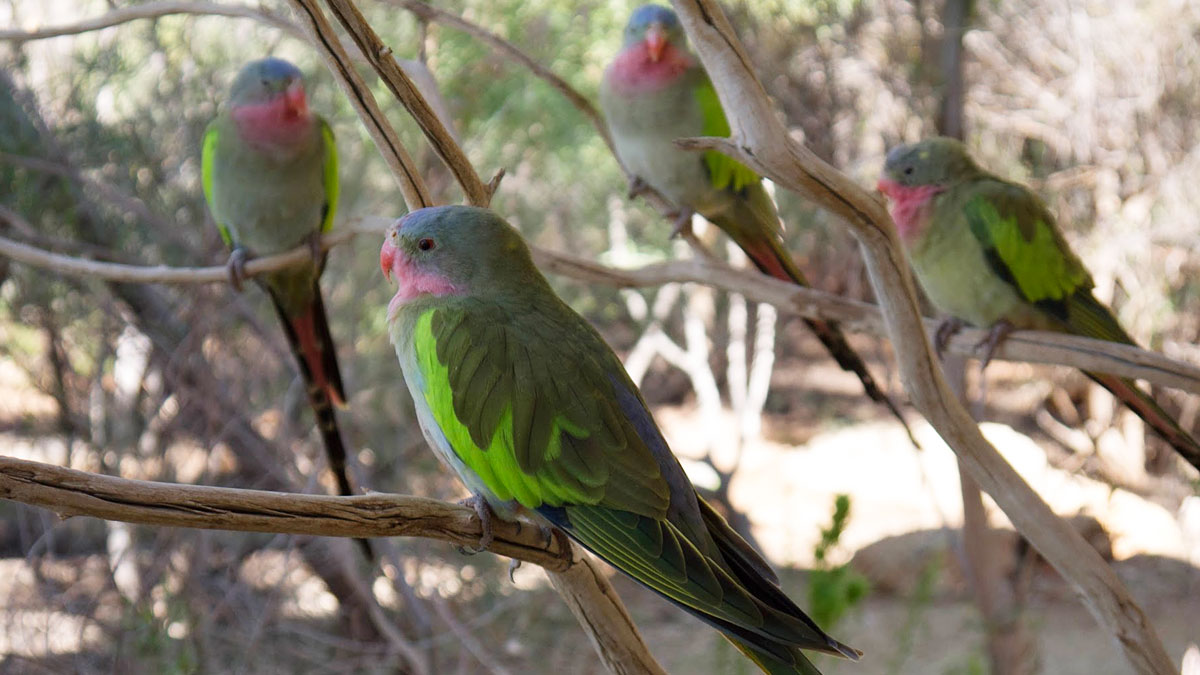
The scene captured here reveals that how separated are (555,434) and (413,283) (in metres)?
0.33

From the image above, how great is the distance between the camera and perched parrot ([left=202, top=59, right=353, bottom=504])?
7.76 ft

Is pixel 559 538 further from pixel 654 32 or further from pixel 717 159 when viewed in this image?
pixel 654 32

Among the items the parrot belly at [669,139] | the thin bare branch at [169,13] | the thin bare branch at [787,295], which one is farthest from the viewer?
the parrot belly at [669,139]

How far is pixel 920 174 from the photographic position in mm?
2348

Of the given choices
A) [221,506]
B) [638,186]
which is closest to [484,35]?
[638,186]

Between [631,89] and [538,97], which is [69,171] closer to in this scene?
[631,89]

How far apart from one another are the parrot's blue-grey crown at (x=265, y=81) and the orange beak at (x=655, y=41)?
0.81 metres

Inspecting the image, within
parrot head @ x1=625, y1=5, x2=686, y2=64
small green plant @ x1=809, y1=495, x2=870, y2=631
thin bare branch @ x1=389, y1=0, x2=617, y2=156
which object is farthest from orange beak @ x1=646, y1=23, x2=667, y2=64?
small green plant @ x1=809, y1=495, x2=870, y2=631

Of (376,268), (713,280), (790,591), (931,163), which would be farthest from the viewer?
(790,591)

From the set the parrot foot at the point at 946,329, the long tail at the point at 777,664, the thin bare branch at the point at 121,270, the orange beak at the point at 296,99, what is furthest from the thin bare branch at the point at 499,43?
the long tail at the point at 777,664

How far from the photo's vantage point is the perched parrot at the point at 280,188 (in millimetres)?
2365

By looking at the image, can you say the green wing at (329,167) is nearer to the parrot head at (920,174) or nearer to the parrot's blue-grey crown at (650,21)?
the parrot's blue-grey crown at (650,21)

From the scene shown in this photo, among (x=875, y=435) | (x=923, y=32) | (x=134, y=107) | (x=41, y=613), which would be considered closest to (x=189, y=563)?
(x=41, y=613)

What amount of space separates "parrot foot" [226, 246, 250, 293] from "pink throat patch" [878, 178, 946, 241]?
4.81 feet
